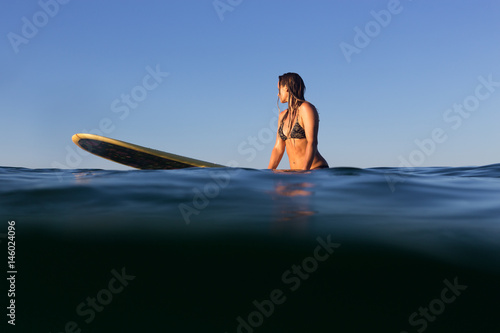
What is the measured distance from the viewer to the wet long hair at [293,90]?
18.1 ft

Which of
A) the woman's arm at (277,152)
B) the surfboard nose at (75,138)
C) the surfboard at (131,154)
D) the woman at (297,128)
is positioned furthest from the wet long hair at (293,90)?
the surfboard nose at (75,138)

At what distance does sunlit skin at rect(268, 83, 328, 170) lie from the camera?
17.5ft

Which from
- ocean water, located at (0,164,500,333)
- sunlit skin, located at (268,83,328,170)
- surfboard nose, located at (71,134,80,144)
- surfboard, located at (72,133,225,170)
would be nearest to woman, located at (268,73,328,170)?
sunlit skin, located at (268,83,328,170)

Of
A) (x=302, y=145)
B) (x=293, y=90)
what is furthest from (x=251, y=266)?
(x=293, y=90)

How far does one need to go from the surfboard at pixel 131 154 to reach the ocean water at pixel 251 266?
4213 mm

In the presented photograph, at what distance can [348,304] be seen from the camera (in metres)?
1.62

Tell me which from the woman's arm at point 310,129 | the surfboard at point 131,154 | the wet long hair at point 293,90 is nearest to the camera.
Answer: the woman's arm at point 310,129

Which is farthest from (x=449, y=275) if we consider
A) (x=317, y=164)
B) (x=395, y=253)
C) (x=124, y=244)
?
(x=317, y=164)

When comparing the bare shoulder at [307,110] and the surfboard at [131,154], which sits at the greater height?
the surfboard at [131,154]

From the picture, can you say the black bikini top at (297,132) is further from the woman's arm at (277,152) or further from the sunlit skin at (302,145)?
the woman's arm at (277,152)

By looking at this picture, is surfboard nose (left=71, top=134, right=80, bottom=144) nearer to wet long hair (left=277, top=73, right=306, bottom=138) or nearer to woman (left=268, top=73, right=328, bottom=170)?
woman (left=268, top=73, right=328, bottom=170)

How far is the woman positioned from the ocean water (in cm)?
273

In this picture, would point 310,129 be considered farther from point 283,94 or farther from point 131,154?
point 131,154

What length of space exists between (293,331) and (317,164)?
14.0ft
